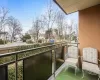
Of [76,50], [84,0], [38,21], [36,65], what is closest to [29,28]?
[38,21]

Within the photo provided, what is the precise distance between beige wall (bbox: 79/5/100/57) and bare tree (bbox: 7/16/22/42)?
5645mm

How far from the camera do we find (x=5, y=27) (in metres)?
8.04

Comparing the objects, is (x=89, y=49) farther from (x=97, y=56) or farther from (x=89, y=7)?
(x=89, y=7)

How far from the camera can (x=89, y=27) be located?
12.8 ft

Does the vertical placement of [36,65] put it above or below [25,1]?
below

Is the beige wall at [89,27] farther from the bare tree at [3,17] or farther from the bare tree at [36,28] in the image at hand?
the bare tree at [3,17]

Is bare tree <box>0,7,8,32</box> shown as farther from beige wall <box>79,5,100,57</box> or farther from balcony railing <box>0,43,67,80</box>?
balcony railing <box>0,43,67,80</box>

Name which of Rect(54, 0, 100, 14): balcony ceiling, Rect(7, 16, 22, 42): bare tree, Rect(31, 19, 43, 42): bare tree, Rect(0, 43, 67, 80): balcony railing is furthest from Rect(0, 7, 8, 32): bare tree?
Rect(0, 43, 67, 80): balcony railing

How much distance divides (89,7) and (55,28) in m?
5.60

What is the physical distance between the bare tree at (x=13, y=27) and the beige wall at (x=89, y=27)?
18.5 feet

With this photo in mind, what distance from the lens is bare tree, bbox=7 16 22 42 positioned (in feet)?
27.2

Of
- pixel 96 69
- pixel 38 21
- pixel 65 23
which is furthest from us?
pixel 38 21

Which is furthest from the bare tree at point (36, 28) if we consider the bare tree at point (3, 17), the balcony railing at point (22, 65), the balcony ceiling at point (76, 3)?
the balcony railing at point (22, 65)

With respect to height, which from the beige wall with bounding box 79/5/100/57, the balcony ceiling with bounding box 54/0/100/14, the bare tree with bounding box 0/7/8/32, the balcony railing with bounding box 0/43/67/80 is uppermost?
the bare tree with bounding box 0/7/8/32
